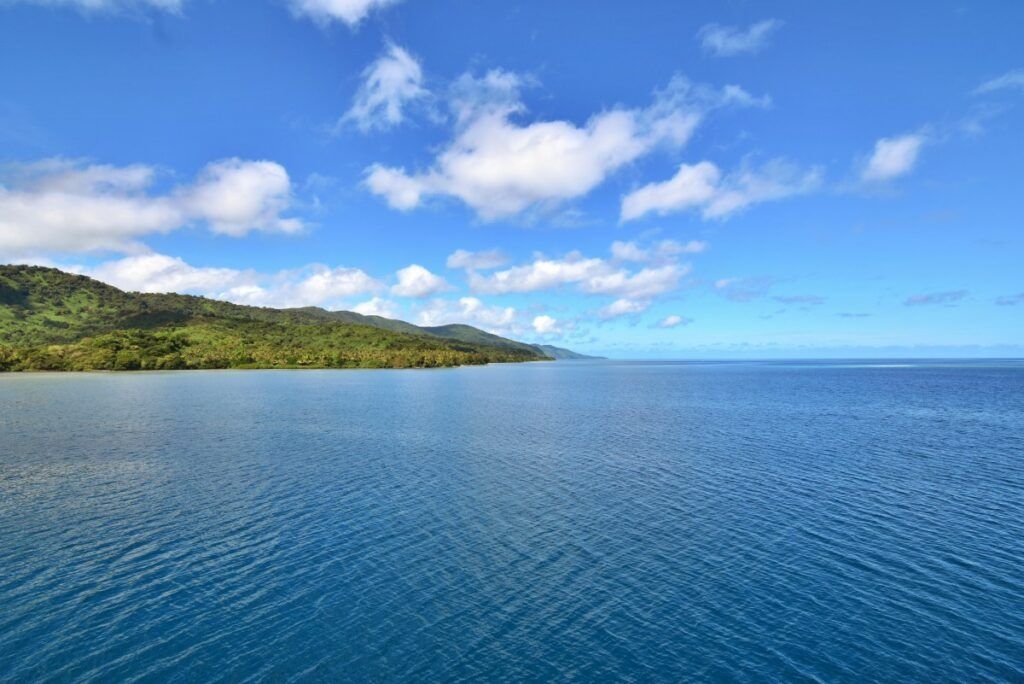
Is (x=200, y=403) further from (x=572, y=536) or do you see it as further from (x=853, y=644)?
(x=853, y=644)

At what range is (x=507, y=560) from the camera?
1529 inches

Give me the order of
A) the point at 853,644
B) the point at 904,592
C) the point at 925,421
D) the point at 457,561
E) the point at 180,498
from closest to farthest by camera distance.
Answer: the point at 853,644 → the point at 904,592 → the point at 457,561 → the point at 180,498 → the point at 925,421

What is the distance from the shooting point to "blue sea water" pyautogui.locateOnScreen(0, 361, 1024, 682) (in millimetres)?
27250

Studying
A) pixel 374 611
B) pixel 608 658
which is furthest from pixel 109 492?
pixel 608 658

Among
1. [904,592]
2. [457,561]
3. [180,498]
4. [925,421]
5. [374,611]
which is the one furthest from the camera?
[925,421]

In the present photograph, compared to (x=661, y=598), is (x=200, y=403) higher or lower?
higher

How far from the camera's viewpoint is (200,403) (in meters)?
135

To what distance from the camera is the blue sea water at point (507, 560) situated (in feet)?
89.4

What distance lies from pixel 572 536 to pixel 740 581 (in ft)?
42.9

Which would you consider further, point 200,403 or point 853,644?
point 200,403

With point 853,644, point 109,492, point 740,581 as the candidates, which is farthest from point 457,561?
point 109,492

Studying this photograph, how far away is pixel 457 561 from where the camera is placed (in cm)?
3875

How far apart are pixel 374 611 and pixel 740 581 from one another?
23.8 meters

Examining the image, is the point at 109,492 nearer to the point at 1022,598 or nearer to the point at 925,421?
the point at 1022,598
